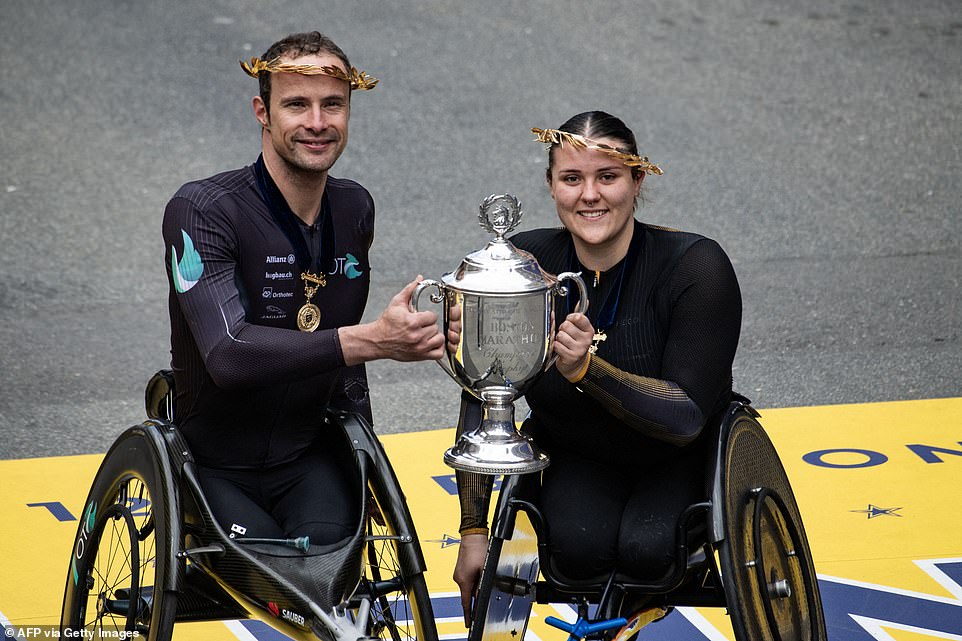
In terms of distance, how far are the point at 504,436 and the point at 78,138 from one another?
6707 mm

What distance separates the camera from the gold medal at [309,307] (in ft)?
10.8

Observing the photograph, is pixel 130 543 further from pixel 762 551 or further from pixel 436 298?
pixel 762 551

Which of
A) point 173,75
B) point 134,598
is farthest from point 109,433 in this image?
point 173,75

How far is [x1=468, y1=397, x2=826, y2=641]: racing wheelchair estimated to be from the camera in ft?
10.2

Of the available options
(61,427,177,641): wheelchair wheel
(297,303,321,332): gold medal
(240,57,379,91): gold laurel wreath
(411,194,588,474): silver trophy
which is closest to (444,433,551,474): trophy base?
(411,194,588,474): silver trophy

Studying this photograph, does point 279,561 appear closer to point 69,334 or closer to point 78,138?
point 69,334

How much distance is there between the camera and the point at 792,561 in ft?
11.3

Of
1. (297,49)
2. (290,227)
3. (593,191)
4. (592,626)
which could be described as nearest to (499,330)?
(593,191)

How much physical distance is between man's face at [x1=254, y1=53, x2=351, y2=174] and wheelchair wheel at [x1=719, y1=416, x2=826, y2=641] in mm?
1099

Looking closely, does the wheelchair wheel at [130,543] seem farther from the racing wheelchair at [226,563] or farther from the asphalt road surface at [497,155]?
the asphalt road surface at [497,155]

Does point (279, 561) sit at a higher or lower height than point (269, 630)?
higher

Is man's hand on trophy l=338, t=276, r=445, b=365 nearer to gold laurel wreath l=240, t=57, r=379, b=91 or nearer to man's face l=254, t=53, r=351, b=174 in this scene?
man's face l=254, t=53, r=351, b=174

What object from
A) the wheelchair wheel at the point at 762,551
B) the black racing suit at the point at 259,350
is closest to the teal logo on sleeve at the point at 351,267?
the black racing suit at the point at 259,350

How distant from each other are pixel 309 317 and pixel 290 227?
0.21 metres
